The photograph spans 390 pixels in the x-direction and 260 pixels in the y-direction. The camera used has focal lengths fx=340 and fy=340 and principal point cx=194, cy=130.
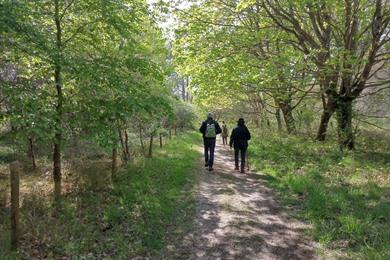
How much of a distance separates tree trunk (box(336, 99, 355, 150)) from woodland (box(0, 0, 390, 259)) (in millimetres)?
46

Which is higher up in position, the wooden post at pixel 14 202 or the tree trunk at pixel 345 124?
the tree trunk at pixel 345 124

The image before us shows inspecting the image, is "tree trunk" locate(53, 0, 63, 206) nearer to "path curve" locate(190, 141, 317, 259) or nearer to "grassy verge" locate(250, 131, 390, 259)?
"path curve" locate(190, 141, 317, 259)

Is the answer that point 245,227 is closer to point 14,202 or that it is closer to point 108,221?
point 108,221

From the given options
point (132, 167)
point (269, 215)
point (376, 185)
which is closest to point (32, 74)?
point (132, 167)

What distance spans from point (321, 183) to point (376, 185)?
133cm

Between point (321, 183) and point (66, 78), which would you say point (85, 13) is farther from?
point (321, 183)

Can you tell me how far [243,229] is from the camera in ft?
21.9

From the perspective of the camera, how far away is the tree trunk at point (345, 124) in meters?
14.3

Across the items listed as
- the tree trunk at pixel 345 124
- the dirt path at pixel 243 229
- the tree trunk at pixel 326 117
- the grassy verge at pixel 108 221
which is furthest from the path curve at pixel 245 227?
the tree trunk at pixel 326 117

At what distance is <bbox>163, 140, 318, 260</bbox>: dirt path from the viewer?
18.7 ft

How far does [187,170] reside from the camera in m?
12.5

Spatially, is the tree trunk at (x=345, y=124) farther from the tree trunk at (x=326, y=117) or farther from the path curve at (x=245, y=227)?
the path curve at (x=245, y=227)

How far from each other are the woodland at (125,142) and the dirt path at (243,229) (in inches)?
13.5

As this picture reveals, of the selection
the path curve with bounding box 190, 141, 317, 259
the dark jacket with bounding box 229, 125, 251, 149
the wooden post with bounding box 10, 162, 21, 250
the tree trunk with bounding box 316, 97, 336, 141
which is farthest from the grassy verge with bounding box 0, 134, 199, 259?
the tree trunk with bounding box 316, 97, 336, 141
